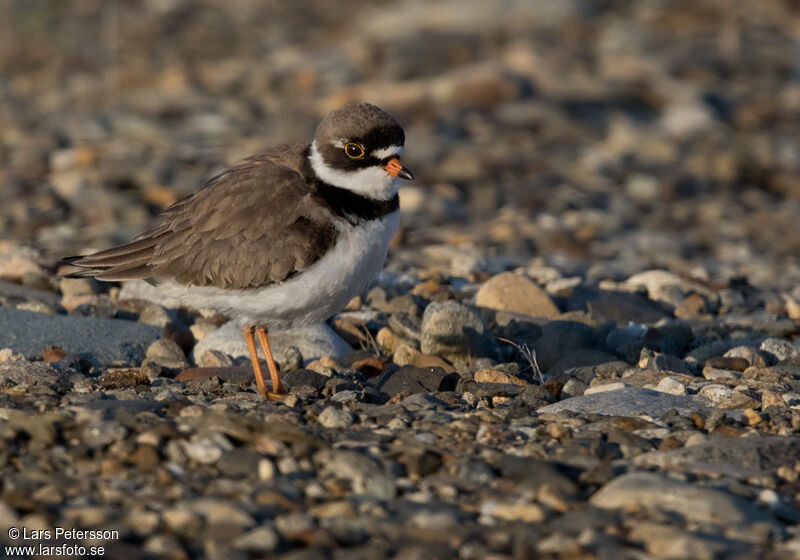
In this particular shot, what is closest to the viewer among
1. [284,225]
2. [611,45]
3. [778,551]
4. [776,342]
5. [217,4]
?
[778,551]

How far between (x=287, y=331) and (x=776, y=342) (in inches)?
126

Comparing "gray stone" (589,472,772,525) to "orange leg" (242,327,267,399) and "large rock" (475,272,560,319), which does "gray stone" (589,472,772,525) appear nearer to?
"orange leg" (242,327,267,399)

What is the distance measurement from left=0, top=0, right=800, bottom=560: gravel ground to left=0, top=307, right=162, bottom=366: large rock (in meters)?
0.02

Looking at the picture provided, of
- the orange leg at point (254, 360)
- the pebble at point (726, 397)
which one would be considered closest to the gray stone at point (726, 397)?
→ the pebble at point (726, 397)

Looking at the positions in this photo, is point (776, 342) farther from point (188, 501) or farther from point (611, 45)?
point (611, 45)

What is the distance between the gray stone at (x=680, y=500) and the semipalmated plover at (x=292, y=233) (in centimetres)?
206

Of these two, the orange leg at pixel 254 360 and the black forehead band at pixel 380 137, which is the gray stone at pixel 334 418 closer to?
the orange leg at pixel 254 360

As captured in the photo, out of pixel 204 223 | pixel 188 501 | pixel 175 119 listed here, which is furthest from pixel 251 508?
pixel 175 119

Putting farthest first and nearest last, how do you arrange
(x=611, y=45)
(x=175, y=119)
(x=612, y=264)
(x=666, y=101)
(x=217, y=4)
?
(x=217, y=4) < (x=611, y=45) < (x=666, y=101) < (x=175, y=119) < (x=612, y=264)

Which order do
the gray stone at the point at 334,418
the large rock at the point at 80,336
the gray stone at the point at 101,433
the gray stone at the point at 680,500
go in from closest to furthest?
the gray stone at the point at 680,500
the gray stone at the point at 101,433
the gray stone at the point at 334,418
the large rock at the point at 80,336

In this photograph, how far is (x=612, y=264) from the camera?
33.7 ft

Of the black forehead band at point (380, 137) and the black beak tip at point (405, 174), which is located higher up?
the black forehead band at point (380, 137)

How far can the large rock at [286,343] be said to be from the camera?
675 cm

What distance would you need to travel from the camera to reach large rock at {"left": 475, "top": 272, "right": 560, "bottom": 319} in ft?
25.4
